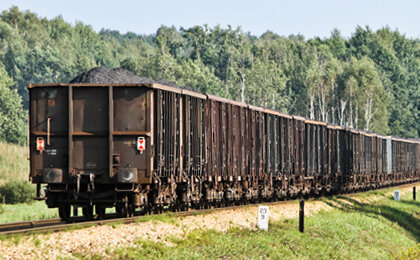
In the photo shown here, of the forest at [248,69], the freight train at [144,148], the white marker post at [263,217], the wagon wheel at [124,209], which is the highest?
the forest at [248,69]

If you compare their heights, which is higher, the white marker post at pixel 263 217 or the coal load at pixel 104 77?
the coal load at pixel 104 77

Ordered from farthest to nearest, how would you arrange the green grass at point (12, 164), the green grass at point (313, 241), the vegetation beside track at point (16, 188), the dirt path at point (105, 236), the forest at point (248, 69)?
the forest at point (248, 69), the green grass at point (12, 164), the vegetation beside track at point (16, 188), the green grass at point (313, 241), the dirt path at point (105, 236)

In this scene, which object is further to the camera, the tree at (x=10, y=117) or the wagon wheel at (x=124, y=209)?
the tree at (x=10, y=117)

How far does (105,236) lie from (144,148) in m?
4.33

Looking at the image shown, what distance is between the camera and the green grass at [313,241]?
16781mm

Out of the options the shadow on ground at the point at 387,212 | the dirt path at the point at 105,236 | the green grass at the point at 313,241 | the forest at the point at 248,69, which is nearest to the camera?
the dirt path at the point at 105,236

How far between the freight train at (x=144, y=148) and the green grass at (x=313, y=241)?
2685 mm

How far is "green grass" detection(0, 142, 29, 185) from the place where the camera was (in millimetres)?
60531

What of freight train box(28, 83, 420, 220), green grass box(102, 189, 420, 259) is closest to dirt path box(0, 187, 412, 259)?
green grass box(102, 189, 420, 259)

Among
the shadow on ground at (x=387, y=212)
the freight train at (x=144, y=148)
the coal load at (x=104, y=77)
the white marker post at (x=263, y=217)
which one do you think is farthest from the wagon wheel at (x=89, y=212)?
the shadow on ground at (x=387, y=212)

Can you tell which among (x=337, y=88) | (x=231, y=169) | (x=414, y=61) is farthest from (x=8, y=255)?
(x=414, y=61)

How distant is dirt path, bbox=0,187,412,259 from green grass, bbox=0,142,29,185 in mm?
37387

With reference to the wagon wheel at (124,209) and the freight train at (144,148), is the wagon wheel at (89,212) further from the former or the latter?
the wagon wheel at (124,209)

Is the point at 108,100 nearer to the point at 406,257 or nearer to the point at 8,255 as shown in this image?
the point at 8,255
